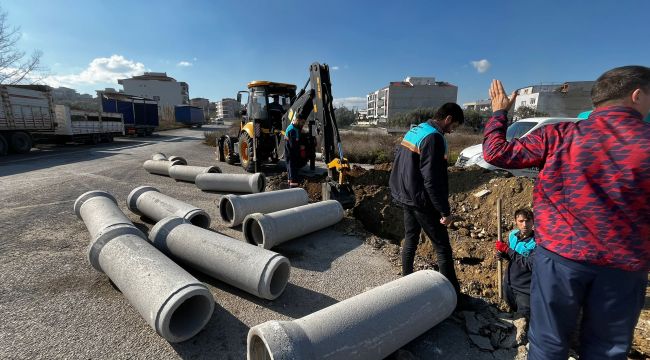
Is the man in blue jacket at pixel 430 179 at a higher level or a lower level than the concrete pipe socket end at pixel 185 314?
higher

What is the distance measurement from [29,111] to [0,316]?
16.0 metres

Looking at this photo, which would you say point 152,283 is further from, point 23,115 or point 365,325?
point 23,115

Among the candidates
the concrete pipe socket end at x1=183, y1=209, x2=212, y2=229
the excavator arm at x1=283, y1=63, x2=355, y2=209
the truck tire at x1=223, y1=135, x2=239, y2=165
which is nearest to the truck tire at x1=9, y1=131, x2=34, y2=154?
the truck tire at x1=223, y1=135, x2=239, y2=165

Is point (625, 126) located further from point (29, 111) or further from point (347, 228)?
point (29, 111)

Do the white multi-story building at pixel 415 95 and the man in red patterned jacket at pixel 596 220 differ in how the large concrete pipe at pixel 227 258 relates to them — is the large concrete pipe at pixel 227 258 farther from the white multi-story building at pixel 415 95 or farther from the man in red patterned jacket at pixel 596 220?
the white multi-story building at pixel 415 95

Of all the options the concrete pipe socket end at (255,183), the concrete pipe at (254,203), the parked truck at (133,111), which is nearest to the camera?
the concrete pipe at (254,203)

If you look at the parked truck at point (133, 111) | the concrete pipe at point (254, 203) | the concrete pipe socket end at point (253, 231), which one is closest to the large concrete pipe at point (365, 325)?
the concrete pipe socket end at point (253, 231)

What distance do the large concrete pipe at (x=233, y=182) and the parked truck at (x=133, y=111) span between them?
2315 cm

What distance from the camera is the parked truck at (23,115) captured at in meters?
12.9

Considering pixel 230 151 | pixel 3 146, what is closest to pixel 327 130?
pixel 230 151

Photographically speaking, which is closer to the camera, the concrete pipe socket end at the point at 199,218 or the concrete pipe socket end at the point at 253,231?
the concrete pipe socket end at the point at 253,231

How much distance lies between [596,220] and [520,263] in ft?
5.91

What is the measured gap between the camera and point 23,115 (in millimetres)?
13742

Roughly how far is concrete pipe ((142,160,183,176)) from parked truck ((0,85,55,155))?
877 centimetres
